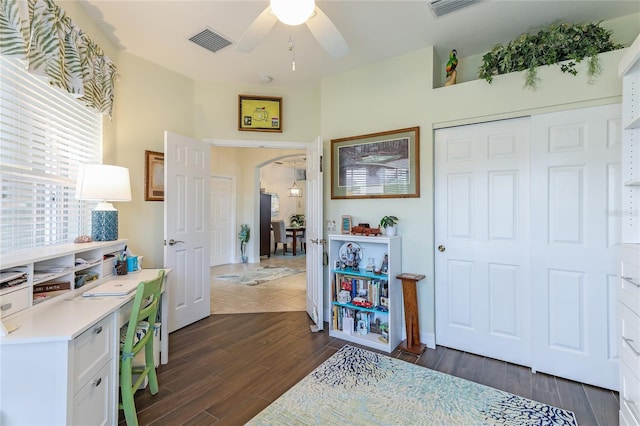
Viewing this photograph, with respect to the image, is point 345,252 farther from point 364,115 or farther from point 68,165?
point 68,165

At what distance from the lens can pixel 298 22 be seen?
5.32 feet

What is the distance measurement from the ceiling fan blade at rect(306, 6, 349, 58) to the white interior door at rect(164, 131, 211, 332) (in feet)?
6.29

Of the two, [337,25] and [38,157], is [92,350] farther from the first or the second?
[337,25]

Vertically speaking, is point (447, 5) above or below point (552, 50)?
above

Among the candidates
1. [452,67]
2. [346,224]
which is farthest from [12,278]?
[452,67]

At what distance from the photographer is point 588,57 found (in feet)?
7.02

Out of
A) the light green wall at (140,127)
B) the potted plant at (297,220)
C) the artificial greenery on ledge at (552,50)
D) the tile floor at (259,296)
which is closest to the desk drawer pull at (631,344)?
the artificial greenery on ledge at (552,50)

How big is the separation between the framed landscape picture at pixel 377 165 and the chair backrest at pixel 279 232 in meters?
5.32

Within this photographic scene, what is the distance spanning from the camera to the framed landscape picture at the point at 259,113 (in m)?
3.57

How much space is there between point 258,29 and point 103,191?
1534mm

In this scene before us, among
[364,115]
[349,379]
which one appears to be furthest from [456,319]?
[364,115]

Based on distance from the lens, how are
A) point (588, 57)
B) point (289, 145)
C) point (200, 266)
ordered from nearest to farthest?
1. point (588, 57)
2. point (200, 266)
3. point (289, 145)

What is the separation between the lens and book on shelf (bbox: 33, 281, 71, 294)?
1.67 metres

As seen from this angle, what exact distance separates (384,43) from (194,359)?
3.28 meters
